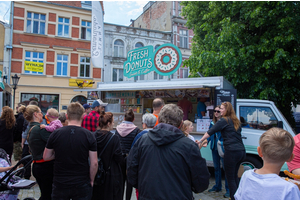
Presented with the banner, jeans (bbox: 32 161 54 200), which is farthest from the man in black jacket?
the banner

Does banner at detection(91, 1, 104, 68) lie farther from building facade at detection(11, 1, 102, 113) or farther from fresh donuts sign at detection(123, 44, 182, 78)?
building facade at detection(11, 1, 102, 113)

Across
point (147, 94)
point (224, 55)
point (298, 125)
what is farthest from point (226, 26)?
point (298, 125)

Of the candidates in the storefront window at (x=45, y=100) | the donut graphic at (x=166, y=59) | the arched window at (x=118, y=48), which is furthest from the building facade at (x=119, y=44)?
the donut graphic at (x=166, y=59)

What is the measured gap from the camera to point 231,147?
389 cm

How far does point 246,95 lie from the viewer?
10516 millimetres

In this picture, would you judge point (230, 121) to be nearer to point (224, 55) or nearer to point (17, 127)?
point (17, 127)

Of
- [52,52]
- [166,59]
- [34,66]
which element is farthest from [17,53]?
[166,59]

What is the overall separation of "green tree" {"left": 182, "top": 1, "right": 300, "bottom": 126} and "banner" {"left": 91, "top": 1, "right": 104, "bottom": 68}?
5.50 metres

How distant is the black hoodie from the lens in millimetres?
1908

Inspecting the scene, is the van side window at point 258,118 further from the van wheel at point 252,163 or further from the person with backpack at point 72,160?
the person with backpack at point 72,160

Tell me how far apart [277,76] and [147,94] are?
229 inches

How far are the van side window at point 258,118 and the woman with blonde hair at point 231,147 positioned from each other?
167 cm

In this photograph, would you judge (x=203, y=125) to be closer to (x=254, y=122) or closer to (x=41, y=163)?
(x=254, y=122)

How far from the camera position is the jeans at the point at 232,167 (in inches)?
150
